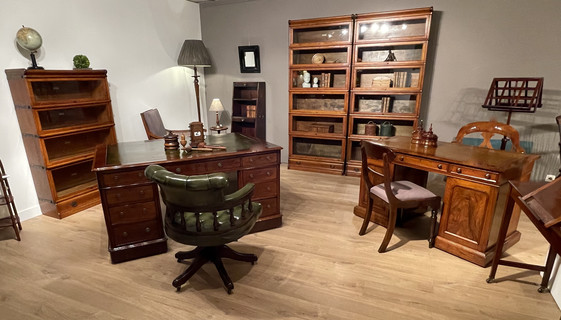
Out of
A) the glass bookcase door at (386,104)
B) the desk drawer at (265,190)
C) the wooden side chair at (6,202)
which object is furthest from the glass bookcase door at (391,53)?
the wooden side chair at (6,202)

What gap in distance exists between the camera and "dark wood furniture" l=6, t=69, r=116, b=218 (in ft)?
9.15

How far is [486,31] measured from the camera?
3562mm

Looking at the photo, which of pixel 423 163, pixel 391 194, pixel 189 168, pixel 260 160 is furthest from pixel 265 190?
pixel 423 163

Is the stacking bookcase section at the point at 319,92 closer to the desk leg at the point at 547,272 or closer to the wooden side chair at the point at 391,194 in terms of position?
the wooden side chair at the point at 391,194

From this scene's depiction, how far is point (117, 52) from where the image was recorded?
3814mm

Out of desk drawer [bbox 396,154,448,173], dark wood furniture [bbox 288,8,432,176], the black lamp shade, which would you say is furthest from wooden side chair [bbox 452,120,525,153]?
the black lamp shade

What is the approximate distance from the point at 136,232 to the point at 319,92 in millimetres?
3179

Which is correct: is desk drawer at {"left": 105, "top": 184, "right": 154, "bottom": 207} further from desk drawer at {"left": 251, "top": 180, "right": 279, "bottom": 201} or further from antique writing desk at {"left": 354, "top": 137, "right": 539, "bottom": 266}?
antique writing desk at {"left": 354, "top": 137, "right": 539, "bottom": 266}

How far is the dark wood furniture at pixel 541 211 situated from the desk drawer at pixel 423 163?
503mm

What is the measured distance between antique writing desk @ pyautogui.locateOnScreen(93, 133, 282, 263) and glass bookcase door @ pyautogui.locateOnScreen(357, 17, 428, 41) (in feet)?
8.07

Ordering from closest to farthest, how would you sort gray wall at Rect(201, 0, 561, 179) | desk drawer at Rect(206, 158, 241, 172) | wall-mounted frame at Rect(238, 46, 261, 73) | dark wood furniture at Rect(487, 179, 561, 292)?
dark wood furniture at Rect(487, 179, 561, 292) < desk drawer at Rect(206, 158, 241, 172) < gray wall at Rect(201, 0, 561, 179) < wall-mounted frame at Rect(238, 46, 261, 73)

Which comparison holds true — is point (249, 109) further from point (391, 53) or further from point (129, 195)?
point (129, 195)

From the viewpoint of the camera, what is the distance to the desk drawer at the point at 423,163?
2272 millimetres

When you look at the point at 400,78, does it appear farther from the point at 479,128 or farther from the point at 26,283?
the point at 26,283
